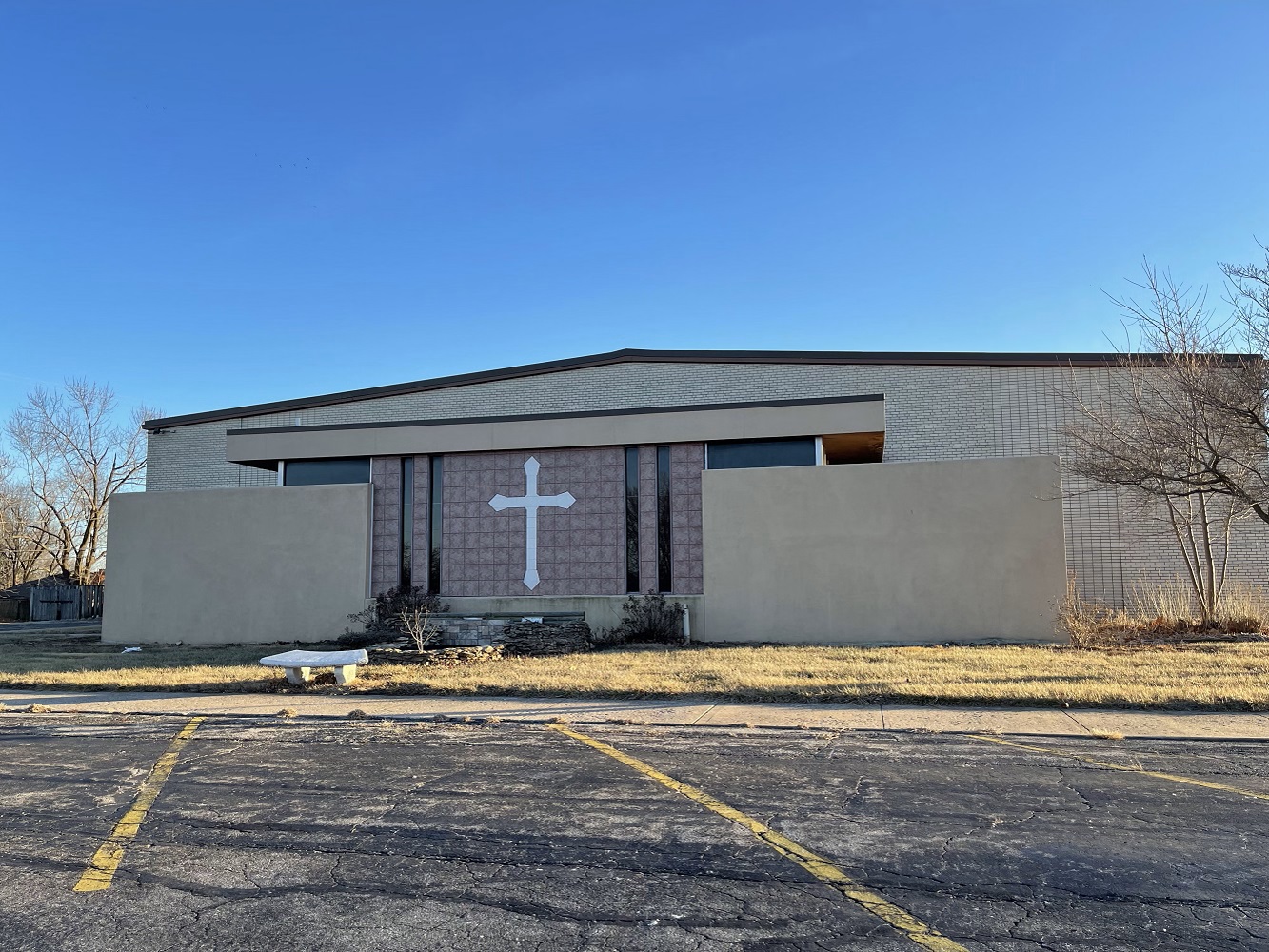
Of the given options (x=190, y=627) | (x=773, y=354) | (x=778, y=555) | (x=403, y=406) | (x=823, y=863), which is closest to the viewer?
(x=823, y=863)

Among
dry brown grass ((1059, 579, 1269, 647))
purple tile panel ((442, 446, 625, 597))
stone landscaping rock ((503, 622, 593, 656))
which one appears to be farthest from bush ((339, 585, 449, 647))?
dry brown grass ((1059, 579, 1269, 647))

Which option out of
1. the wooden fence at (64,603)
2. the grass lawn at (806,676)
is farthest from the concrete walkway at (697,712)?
the wooden fence at (64,603)

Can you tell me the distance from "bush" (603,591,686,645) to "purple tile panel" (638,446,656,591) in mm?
432

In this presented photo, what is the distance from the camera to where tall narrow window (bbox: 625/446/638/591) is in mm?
18906

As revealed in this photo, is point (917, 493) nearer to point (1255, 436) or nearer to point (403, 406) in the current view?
point (1255, 436)

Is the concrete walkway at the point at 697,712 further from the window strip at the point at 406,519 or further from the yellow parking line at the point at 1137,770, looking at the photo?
the window strip at the point at 406,519

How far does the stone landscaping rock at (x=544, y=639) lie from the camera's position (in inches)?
667

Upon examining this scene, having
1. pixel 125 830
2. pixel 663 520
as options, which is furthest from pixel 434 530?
pixel 125 830

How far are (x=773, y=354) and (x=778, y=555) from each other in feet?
31.6

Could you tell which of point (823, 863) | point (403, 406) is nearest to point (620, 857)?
point (823, 863)

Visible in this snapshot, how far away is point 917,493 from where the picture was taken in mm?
17844

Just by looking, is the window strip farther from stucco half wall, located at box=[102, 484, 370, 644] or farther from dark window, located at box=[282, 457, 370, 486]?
dark window, located at box=[282, 457, 370, 486]

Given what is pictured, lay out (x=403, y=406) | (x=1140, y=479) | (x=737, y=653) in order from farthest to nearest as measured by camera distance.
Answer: (x=403, y=406) < (x=1140, y=479) < (x=737, y=653)

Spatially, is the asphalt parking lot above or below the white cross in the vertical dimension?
below
